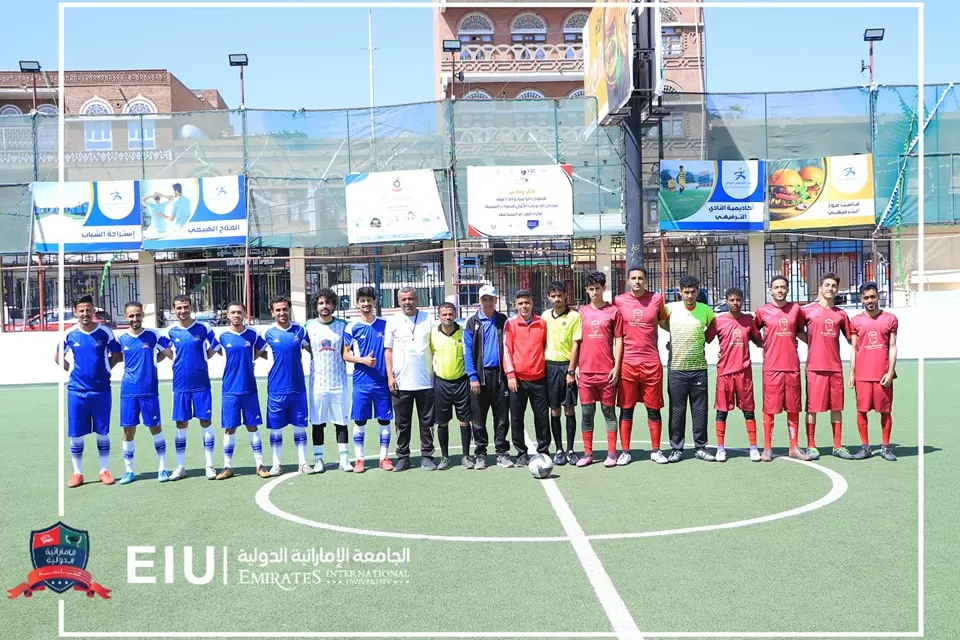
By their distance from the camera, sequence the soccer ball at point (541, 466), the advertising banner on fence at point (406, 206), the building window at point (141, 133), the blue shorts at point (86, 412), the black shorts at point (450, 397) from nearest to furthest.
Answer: the soccer ball at point (541, 466)
the blue shorts at point (86, 412)
the black shorts at point (450, 397)
the advertising banner on fence at point (406, 206)
the building window at point (141, 133)

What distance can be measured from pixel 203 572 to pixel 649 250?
22.4 m

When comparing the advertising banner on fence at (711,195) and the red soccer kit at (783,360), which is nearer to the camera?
the red soccer kit at (783,360)

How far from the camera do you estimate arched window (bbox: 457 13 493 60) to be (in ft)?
143

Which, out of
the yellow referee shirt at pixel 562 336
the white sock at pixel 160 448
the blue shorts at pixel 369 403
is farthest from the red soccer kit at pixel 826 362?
the white sock at pixel 160 448

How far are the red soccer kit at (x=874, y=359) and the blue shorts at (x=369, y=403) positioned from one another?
174 inches

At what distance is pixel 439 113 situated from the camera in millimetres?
24688

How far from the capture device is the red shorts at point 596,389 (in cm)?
847

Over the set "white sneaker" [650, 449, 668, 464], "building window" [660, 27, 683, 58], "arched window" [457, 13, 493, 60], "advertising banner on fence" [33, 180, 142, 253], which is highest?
"arched window" [457, 13, 493, 60]

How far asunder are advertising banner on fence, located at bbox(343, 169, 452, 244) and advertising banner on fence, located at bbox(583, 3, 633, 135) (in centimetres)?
454

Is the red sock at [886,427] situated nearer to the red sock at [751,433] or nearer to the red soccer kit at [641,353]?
the red sock at [751,433]

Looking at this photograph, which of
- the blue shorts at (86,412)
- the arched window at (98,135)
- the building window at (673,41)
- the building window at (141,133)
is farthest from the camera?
the building window at (673,41)

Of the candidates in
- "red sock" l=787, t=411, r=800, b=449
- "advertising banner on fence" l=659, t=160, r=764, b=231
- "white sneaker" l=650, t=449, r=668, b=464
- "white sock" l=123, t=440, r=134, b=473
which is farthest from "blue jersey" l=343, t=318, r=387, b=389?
"advertising banner on fence" l=659, t=160, r=764, b=231

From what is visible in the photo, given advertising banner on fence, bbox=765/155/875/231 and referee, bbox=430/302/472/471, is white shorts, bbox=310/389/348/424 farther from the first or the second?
advertising banner on fence, bbox=765/155/875/231

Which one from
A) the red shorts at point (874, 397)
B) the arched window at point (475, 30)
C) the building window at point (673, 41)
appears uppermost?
the arched window at point (475, 30)
